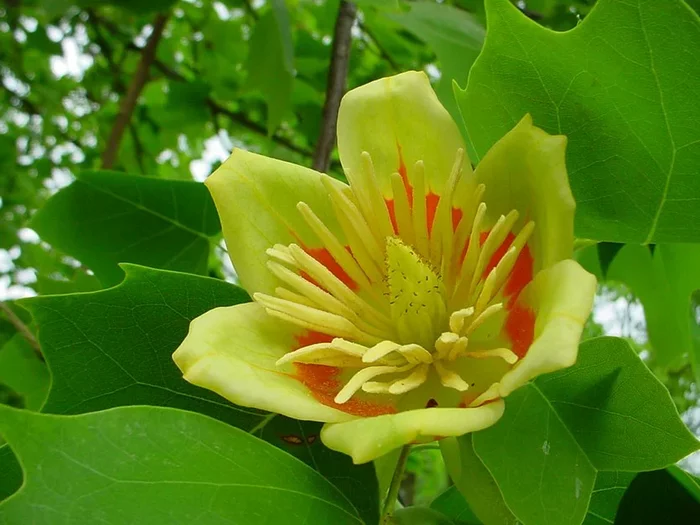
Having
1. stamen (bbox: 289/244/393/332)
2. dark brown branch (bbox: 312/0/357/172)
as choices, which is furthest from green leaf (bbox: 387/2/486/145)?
stamen (bbox: 289/244/393/332)

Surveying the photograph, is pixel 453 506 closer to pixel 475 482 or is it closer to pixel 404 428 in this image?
pixel 475 482

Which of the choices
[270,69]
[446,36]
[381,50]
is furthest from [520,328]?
[381,50]

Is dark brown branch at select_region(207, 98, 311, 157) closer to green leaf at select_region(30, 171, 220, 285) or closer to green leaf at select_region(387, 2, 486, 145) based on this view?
green leaf at select_region(387, 2, 486, 145)

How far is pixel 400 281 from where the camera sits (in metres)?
0.94

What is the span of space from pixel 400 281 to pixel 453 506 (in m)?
0.29

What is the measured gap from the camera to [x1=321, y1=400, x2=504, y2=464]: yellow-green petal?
0.66 metres

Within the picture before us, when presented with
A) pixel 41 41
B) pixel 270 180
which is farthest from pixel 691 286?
pixel 41 41

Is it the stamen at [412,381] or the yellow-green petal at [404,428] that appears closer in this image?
the yellow-green petal at [404,428]

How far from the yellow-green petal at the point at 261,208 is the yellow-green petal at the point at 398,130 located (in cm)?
6

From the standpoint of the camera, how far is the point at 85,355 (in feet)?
3.05

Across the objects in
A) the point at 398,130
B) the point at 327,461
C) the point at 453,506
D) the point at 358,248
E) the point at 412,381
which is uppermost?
the point at 398,130

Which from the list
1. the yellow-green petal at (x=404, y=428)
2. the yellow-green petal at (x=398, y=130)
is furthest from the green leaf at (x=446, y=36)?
the yellow-green petal at (x=404, y=428)

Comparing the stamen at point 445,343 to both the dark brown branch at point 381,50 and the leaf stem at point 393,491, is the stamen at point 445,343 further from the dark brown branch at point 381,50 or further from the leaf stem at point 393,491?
the dark brown branch at point 381,50

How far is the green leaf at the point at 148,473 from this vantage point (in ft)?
2.21
